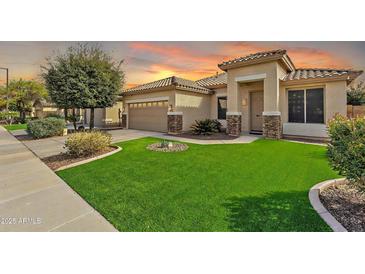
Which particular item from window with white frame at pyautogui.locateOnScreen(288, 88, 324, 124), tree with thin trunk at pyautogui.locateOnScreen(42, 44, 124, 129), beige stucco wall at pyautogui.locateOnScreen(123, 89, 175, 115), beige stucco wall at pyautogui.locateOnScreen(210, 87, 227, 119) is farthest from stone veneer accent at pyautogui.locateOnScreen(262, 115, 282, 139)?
tree with thin trunk at pyautogui.locateOnScreen(42, 44, 124, 129)

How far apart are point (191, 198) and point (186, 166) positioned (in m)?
1.98

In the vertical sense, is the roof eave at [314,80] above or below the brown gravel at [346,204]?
above

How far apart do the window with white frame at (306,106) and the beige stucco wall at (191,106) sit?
18.9 ft

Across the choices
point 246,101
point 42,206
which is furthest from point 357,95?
point 42,206

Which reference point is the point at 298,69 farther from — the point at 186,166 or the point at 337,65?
the point at 186,166

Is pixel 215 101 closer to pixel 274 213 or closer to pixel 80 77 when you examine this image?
pixel 80 77

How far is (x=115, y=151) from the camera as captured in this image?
7.48m

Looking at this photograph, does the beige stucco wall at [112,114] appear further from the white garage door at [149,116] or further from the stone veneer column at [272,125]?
the stone veneer column at [272,125]

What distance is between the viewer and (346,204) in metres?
3.29

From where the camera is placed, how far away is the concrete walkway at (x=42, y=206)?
2869mm

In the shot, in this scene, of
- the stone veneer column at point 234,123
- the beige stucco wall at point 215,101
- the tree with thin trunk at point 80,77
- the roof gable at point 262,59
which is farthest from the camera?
the beige stucco wall at point 215,101

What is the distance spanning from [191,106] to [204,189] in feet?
33.8

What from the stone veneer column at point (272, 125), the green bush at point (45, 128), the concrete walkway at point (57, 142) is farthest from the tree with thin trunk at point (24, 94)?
the stone veneer column at point (272, 125)

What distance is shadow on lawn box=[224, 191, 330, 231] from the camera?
8.82 feet
